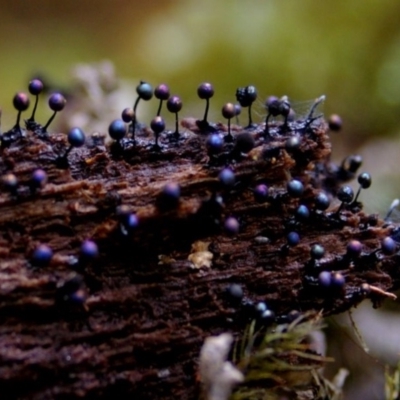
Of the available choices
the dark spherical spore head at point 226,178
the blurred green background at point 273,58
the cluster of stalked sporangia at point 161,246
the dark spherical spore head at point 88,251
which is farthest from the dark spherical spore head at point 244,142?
→ the blurred green background at point 273,58

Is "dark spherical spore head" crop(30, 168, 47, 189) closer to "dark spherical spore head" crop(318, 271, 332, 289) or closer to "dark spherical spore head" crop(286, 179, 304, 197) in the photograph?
"dark spherical spore head" crop(286, 179, 304, 197)

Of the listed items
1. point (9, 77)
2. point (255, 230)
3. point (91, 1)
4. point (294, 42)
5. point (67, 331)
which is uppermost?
point (91, 1)

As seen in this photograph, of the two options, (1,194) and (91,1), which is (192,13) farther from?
(1,194)

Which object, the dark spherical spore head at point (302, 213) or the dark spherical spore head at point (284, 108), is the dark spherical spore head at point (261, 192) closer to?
the dark spherical spore head at point (302, 213)

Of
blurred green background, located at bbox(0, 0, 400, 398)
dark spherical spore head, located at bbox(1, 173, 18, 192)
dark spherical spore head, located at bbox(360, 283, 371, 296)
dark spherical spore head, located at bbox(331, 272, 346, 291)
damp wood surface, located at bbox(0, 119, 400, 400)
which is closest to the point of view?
damp wood surface, located at bbox(0, 119, 400, 400)

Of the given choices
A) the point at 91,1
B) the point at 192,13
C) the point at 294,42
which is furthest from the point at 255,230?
the point at 91,1

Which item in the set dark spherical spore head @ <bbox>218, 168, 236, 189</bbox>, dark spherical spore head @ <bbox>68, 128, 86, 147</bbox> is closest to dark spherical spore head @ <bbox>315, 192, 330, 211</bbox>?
dark spherical spore head @ <bbox>218, 168, 236, 189</bbox>
